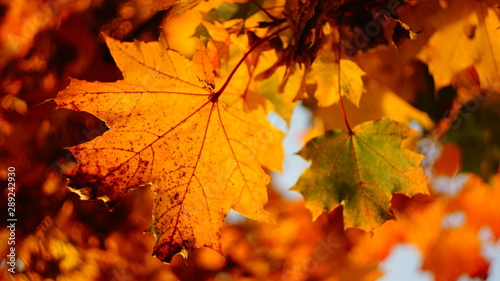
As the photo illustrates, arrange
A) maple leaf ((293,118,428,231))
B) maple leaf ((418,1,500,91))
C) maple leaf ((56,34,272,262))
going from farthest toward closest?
1. maple leaf ((418,1,500,91))
2. maple leaf ((293,118,428,231))
3. maple leaf ((56,34,272,262))

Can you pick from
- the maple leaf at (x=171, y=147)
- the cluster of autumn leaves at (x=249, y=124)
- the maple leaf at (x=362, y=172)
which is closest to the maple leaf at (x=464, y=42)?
the cluster of autumn leaves at (x=249, y=124)

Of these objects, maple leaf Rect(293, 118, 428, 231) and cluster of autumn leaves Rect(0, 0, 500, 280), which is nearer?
cluster of autumn leaves Rect(0, 0, 500, 280)

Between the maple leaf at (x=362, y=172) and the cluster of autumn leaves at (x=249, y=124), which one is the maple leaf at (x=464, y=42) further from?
the maple leaf at (x=362, y=172)

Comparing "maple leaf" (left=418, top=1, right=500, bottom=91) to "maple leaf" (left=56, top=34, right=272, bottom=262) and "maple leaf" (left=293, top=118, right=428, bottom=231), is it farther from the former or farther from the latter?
"maple leaf" (left=56, top=34, right=272, bottom=262)

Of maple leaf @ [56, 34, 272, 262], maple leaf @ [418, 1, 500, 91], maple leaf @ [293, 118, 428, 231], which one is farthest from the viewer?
maple leaf @ [418, 1, 500, 91]

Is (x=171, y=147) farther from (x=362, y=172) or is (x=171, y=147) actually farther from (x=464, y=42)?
(x=464, y=42)

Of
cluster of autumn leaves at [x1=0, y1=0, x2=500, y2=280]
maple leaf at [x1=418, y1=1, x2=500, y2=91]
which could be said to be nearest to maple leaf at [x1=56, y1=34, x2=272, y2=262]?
cluster of autumn leaves at [x1=0, y1=0, x2=500, y2=280]

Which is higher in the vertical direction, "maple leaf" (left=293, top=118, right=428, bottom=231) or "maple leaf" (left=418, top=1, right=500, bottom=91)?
"maple leaf" (left=418, top=1, right=500, bottom=91)

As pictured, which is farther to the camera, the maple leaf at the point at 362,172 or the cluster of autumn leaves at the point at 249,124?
the maple leaf at the point at 362,172

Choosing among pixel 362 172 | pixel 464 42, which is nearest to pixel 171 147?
pixel 362 172
